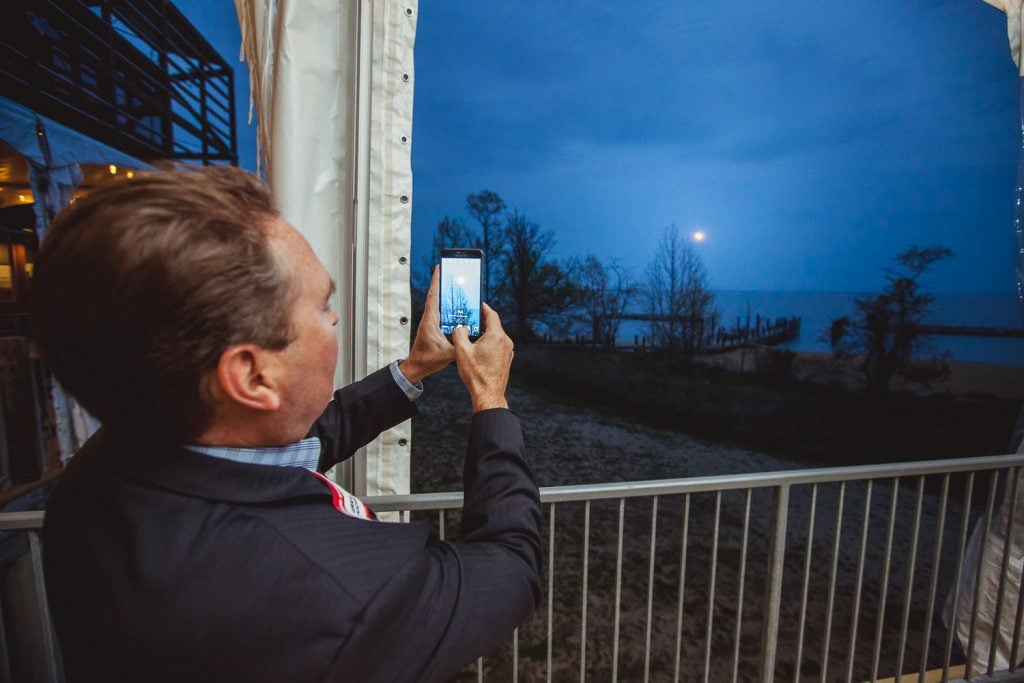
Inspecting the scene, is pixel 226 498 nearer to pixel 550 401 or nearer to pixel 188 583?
pixel 188 583

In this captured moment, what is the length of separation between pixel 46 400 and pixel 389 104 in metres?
2.92

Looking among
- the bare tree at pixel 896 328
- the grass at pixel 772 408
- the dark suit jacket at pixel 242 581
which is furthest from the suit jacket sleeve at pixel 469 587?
the grass at pixel 772 408

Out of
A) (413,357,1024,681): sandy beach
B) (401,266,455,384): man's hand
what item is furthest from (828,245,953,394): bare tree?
(401,266,455,384): man's hand

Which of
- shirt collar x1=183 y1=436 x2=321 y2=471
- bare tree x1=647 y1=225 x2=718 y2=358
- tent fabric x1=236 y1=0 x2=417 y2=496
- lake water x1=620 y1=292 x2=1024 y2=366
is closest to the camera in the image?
→ shirt collar x1=183 y1=436 x2=321 y2=471

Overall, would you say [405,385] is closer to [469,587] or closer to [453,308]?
[453,308]

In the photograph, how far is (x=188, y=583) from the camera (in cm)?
46

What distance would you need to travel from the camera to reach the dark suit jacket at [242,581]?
46 centimetres

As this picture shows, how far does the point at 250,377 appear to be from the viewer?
22.0 inches

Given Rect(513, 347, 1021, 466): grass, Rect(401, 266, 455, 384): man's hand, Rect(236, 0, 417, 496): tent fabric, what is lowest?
Rect(513, 347, 1021, 466): grass

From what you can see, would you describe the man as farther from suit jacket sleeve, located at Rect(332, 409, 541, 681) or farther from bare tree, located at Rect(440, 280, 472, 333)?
bare tree, located at Rect(440, 280, 472, 333)

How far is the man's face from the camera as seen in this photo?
583 mm

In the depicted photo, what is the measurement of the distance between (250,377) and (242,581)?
225 mm

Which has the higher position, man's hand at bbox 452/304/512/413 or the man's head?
the man's head

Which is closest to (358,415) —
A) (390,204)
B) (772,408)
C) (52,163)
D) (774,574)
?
(390,204)
